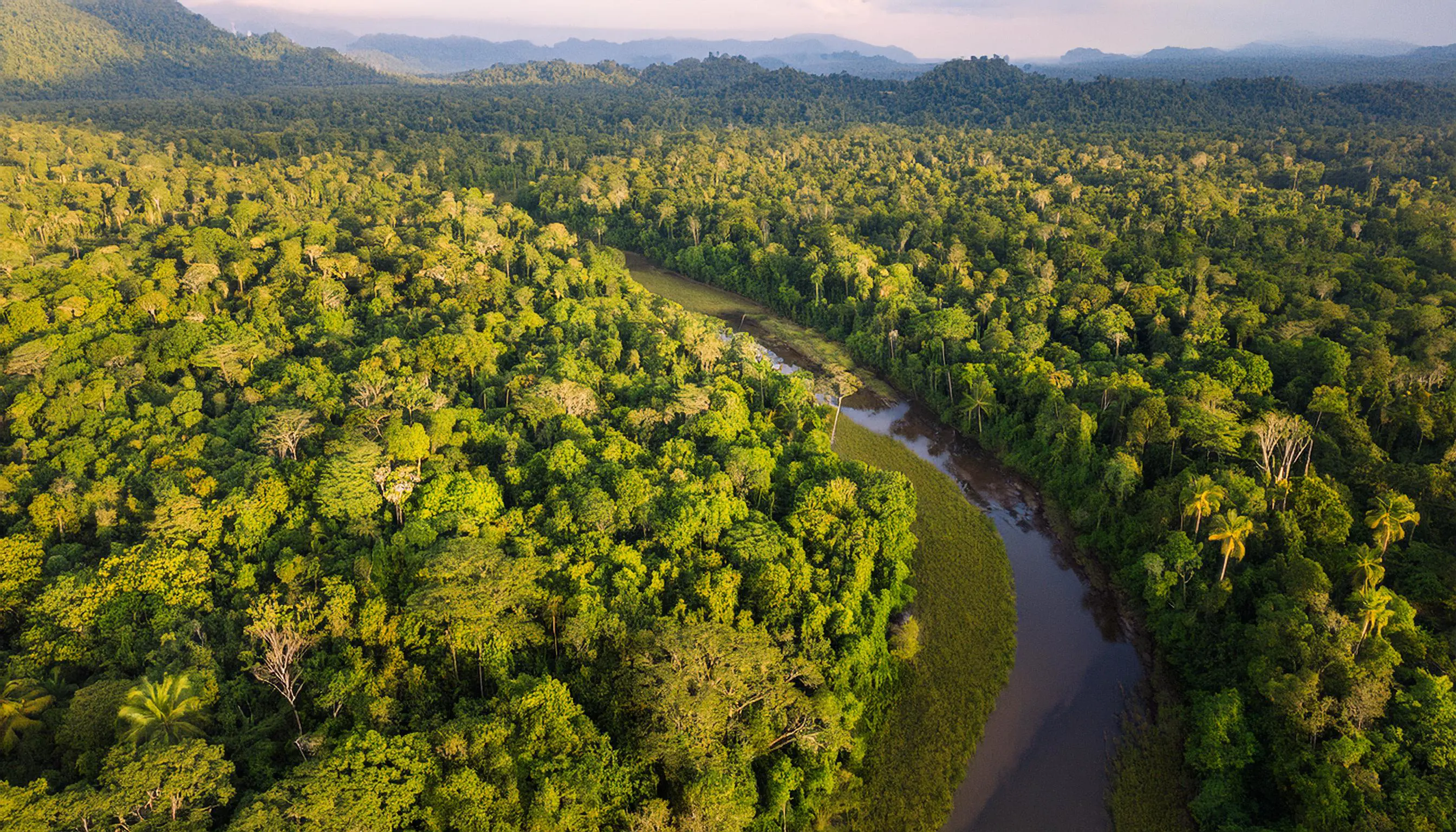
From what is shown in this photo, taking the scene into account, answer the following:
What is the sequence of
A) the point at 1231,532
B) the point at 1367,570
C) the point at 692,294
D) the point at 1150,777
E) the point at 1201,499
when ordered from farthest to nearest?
the point at 692,294
the point at 1201,499
the point at 1231,532
the point at 1367,570
the point at 1150,777

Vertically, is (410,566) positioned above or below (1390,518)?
below

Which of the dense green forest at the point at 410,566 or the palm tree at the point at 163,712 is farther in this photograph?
the dense green forest at the point at 410,566

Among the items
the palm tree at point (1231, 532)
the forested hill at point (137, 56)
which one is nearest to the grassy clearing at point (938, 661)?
the palm tree at point (1231, 532)

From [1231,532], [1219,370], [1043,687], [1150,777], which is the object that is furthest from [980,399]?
[1150,777]

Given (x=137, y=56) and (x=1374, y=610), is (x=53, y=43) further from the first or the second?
(x=1374, y=610)

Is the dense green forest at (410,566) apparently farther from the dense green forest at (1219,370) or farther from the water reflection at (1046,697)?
the dense green forest at (1219,370)

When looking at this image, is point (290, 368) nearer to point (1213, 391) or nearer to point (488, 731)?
point (488, 731)
